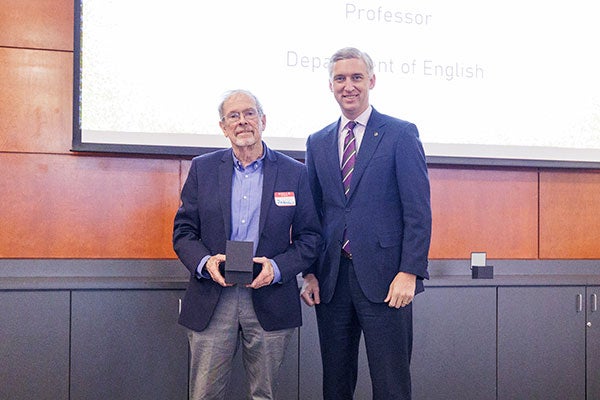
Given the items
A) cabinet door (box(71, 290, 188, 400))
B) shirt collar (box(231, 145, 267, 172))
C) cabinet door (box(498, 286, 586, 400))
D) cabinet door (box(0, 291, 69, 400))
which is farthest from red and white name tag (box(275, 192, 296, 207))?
cabinet door (box(498, 286, 586, 400))

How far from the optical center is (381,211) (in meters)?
2.21

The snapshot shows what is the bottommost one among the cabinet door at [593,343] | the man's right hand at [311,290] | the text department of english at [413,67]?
the cabinet door at [593,343]

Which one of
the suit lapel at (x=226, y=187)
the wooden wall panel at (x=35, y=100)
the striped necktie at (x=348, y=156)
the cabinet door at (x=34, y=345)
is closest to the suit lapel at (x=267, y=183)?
the suit lapel at (x=226, y=187)

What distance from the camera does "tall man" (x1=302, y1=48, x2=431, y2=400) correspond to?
2160 mm

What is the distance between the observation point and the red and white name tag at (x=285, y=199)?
7.34 feet

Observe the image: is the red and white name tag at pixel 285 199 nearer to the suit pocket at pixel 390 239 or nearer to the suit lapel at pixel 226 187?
the suit lapel at pixel 226 187

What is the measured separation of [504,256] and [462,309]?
60 centimetres

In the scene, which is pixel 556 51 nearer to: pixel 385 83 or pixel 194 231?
pixel 385 83

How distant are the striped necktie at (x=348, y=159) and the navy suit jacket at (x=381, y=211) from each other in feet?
0.08

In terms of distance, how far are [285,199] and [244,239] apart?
21cm

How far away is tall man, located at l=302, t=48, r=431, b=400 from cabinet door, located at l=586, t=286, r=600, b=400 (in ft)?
5.18

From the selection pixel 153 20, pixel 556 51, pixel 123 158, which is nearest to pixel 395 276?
pixel 123 158

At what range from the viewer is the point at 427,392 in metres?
3.08

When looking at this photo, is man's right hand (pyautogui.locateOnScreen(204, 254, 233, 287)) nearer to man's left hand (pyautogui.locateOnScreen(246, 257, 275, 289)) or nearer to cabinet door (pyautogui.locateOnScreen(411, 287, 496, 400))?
man's left hand (pyautogui.locateOnScreen(246, 257, 275, 289))
